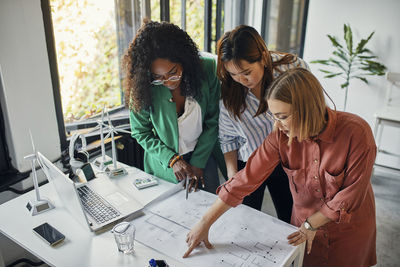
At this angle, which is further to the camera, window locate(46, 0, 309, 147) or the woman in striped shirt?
window locate(46, 0, 309, 147)

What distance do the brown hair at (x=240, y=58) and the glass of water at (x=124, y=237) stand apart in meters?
0.71

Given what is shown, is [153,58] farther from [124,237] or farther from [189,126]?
[124,237]

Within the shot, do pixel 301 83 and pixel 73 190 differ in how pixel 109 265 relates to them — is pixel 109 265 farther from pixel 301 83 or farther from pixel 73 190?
pixel 301 83

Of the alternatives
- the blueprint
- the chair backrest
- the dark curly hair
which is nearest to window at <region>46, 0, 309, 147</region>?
the dark curly hair

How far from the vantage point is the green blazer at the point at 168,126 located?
1.75 metres

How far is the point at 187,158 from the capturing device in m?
1.91

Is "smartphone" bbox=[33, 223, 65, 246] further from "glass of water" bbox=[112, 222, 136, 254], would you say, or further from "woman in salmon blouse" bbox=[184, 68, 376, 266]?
"woman in salmon blouse" bbox=[184, 68, 376, 266]

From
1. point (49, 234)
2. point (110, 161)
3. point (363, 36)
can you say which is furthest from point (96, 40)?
point (363, 36)

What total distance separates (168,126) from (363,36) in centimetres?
263

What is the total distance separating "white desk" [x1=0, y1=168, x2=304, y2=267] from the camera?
1.25 m

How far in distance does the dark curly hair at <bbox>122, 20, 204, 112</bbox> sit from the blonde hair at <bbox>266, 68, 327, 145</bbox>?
62 cm

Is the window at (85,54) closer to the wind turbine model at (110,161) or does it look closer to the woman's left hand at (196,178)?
the wind turbine model at (110,161)

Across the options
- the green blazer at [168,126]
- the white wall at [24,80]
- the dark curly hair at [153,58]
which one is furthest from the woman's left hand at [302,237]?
the white wall at [24,80]

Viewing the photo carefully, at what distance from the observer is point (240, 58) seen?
1356 millimetres
